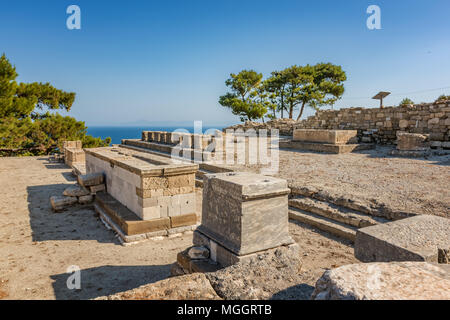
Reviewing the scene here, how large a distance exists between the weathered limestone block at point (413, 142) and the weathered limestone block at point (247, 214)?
25.7 feet

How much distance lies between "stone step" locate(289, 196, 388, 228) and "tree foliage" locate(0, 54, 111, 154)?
1558cm

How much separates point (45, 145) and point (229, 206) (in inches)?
717

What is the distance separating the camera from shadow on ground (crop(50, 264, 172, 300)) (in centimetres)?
305

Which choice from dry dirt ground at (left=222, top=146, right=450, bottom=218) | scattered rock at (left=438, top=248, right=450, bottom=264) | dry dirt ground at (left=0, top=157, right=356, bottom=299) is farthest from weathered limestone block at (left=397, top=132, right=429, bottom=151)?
scattered rock at (left=438, top=248, right=450, bottom=264)

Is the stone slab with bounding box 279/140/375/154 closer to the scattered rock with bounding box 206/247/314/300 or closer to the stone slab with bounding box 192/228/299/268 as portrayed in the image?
the stone slab with bounding box 192/228/299/268

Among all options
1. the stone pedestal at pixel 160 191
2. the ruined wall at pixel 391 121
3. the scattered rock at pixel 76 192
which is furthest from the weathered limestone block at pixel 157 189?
the ruined wall at pixel 391 121

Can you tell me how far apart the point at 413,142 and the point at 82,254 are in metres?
9.37

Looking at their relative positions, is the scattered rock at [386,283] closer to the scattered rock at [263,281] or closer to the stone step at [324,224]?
the scattered rock at [263,281]

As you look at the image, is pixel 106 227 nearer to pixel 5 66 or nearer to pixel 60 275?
pixel 60 275

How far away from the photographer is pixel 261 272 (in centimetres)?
220

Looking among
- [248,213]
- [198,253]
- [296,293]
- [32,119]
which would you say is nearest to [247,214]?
[248,213]
